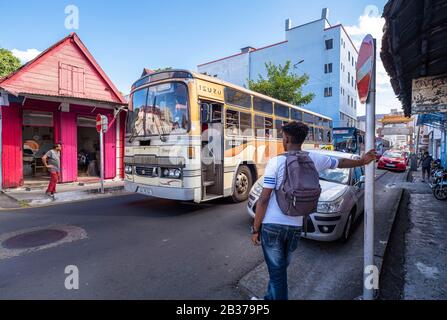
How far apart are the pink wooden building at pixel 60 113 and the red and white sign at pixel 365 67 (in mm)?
9928

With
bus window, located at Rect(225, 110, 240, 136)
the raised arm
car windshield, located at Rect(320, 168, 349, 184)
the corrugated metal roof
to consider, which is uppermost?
the corrugated metal roof

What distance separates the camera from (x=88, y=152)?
14.4 meters

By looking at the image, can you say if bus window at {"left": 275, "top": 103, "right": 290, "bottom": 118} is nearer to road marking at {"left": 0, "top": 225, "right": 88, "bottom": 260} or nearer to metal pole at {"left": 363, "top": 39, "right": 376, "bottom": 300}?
metal pole at {"left": 363, "top": 39, "right": 376, "bottom": 300}

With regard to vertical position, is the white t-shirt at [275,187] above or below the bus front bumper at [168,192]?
Answer: above

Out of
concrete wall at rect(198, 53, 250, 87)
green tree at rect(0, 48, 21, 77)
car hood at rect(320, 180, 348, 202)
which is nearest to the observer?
car hood at rect(320, 180, 348, 202)

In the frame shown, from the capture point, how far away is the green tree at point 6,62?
19.9 meters

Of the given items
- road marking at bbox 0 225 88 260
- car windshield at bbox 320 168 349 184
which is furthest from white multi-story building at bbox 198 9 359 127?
road marking at bbox 0 225 88 260

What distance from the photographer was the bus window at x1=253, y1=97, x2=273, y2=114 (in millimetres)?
8234

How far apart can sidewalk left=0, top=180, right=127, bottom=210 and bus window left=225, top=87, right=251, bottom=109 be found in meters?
5.51

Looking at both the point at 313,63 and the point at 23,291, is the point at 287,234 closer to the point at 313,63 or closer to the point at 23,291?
the point at 23,291

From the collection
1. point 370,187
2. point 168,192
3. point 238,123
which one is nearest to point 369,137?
point 370,187

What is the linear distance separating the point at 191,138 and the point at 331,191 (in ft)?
9.85

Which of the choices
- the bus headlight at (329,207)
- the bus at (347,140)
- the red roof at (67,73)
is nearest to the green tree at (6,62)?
the red roof at (67,73)

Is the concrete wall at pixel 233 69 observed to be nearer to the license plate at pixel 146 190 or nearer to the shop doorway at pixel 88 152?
the shop doorway at pixel 88 152
